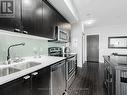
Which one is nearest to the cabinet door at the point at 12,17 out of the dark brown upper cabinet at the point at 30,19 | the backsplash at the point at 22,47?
the dark brown upper cabinet at the point at 30,19

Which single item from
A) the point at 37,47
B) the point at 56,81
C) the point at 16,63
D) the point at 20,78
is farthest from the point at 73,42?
the point at 20,78

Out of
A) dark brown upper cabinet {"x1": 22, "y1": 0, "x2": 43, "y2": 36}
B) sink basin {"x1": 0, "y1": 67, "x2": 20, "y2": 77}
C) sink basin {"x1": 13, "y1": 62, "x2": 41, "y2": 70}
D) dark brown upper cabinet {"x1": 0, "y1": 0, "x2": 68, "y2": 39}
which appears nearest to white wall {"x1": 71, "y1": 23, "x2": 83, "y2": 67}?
dark brown upper cabinet {"x1": 0, "y1": 0, "x2": 68, "y2": 39}

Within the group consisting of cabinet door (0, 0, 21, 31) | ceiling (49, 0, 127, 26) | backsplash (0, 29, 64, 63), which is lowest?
backsplash (0, 29, 64, 63)

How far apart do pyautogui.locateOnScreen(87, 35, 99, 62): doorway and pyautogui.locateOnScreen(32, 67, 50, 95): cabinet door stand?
6122mm

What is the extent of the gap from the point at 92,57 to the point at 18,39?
633 centimetres

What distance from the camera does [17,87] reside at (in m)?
0.89

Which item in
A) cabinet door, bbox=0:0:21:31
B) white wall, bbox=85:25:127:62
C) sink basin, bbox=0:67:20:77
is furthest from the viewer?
white wall, bbox=85:25:127:62

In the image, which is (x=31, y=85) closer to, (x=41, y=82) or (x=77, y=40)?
(x=41, y=82)

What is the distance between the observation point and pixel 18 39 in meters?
1.74

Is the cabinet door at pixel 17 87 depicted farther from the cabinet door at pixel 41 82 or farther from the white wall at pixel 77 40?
the white wall at pixel 77 40

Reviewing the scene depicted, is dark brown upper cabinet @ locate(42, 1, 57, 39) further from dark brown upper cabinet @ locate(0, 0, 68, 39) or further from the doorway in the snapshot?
the doorway

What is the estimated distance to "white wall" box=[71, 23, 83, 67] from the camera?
4.96 m

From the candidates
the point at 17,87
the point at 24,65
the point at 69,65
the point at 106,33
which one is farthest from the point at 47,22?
the point at 106,33

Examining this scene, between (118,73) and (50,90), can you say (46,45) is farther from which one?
(118,73)
